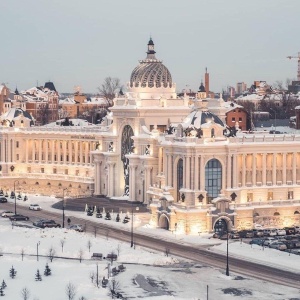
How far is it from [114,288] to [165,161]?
30896mm

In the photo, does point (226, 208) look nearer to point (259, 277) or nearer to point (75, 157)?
point (259, 277)

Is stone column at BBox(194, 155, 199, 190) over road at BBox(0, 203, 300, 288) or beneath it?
over

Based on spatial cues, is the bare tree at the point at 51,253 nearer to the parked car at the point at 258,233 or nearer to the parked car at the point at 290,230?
the parked car at the point at 258,233

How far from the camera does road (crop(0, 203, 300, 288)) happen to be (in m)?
66.8

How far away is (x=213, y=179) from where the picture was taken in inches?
3474

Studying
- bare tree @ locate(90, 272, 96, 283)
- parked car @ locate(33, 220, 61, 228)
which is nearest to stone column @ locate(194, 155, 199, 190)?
parked car @ locate(33, 220, 61, 228)

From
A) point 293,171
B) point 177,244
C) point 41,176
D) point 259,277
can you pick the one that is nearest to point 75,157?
point 41,176

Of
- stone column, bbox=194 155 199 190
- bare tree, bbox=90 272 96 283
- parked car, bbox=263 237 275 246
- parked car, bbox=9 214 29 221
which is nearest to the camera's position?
bare tree, bbox=90 272 96 283

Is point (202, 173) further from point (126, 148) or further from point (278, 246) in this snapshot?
point (126, 148)

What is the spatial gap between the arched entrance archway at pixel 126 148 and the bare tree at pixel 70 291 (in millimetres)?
43514

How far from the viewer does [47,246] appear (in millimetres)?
76312

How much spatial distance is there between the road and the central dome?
59.5ft

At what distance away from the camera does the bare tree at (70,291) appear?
5903 centimetres

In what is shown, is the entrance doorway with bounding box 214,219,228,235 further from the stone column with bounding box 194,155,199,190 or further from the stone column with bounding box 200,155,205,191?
the stone column with bounding box 194,155,199,190
